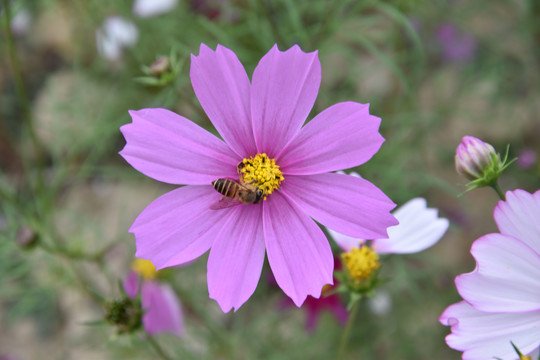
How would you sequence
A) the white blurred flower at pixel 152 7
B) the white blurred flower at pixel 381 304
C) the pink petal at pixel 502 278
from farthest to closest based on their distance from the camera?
the white blurred flower at pixel 152 7
the white blurred flower at pixel 381 304
the pink petal at pixel 502 278

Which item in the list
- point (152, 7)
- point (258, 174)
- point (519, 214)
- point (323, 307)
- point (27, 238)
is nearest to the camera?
point (519, 214)

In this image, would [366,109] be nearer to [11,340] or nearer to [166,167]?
[166,167]

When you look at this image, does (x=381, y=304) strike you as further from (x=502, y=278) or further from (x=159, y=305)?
(x=502, y=278)

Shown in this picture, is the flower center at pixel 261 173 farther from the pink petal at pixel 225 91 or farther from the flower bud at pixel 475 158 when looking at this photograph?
the flower bud at pixel 475 158

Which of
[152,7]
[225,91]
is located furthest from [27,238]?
[152,7]

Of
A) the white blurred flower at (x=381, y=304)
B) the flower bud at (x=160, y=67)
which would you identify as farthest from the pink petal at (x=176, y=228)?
the white blurred flower at (x=381, y=304)

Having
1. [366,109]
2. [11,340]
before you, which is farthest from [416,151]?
[11,340]
